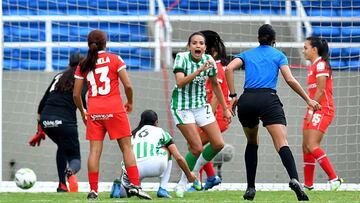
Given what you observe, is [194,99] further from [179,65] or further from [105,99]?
[105,99]

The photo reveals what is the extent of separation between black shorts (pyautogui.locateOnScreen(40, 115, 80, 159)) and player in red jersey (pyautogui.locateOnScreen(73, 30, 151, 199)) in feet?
9.87

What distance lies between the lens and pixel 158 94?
16781 mm

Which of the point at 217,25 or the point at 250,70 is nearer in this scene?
the point at 250,70

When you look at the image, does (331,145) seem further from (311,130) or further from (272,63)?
(272,63)

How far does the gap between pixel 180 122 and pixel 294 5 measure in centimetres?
643

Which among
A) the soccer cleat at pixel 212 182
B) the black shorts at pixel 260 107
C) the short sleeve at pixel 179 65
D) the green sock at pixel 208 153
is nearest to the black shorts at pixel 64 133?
the soccer cleat at pixel 212 182

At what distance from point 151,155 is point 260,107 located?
1810 millimetres

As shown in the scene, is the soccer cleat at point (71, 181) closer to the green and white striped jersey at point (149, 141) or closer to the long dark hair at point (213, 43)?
the green and white striped jersey at point (149, 141)

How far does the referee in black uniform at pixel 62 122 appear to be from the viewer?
572 inches

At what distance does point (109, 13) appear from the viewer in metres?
17.7

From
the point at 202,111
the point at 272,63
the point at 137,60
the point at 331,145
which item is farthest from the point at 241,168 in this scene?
the point at 272,63

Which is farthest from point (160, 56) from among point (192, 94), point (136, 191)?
point (136, 191)

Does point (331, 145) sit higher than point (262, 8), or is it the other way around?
point (262, 8)

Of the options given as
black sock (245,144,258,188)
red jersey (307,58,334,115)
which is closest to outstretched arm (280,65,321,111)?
black sock (245,144,258,188)
